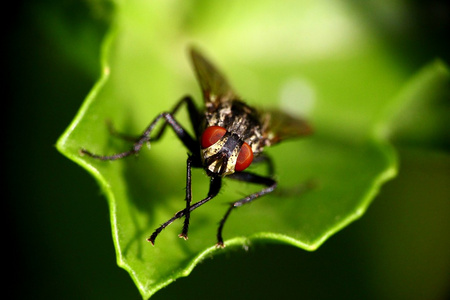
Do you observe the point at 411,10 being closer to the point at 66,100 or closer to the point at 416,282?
the point at 416,282

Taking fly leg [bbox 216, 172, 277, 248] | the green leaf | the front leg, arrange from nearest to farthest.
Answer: the green leaf < the front leg < fly leg [bbox 216, 172, 277, 248]

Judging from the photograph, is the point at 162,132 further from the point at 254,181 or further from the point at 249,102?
the point at 249,102

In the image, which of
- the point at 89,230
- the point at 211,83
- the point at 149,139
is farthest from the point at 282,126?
the point at 89,230

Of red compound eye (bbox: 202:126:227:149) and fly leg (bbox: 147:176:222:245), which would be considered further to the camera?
red compound eye (bbox: 202:126:227:149)

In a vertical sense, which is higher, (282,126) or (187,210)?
(187,210)

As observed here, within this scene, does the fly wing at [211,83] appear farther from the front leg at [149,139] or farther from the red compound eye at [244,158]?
the red compound eye at [244,158]

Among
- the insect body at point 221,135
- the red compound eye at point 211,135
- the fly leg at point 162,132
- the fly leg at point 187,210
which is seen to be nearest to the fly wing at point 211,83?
the insect body at point 221,135

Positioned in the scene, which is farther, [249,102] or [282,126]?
[249,102]

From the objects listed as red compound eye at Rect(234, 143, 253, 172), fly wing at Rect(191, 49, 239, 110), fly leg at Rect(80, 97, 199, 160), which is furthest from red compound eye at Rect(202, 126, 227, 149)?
fly wing at Rect(191, 49, 239, 110)

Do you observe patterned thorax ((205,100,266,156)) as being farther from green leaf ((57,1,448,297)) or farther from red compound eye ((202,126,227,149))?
green leaf ((57,1,448,297))
